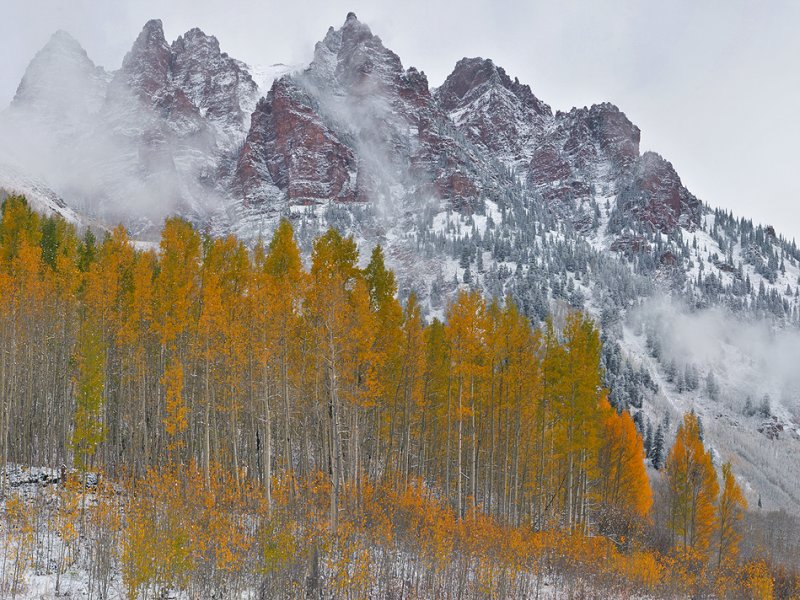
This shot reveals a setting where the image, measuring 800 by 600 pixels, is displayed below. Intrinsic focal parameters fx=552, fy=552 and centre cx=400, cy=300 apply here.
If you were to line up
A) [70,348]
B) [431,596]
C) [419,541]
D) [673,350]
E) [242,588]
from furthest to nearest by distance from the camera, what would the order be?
[673,350] → [70,348] → [419,541] → [431,596] → [242,588]

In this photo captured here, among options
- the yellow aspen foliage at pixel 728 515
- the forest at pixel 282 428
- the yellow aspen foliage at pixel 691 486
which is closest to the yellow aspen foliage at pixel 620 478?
the forest at pixel 282 428

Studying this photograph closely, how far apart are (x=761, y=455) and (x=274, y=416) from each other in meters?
146

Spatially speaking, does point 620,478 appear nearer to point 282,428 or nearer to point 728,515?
point 728,515

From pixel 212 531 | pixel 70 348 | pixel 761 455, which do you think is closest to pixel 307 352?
pixel 212 531

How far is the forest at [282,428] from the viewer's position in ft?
41.8

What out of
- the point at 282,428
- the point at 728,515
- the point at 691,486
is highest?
the point at 282,428

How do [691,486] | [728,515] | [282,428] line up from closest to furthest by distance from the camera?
[282,428]
[691,486]
[728,515]

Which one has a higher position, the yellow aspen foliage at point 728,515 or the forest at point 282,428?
the forest at point 282,428

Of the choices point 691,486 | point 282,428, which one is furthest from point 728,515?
point 282,428

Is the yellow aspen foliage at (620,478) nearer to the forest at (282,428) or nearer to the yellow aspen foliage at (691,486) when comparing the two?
the forest at (282,428)

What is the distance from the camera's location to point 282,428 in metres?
27.2

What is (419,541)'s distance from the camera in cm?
1580

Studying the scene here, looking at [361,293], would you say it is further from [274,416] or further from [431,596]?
[431,596]

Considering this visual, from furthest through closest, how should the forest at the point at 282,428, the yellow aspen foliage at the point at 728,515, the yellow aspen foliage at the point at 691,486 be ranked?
the yellow aspen foliage at the point at 691,486 → the yellow aspen foliage at the point at 728,515 → the forest at the point at 282,428
